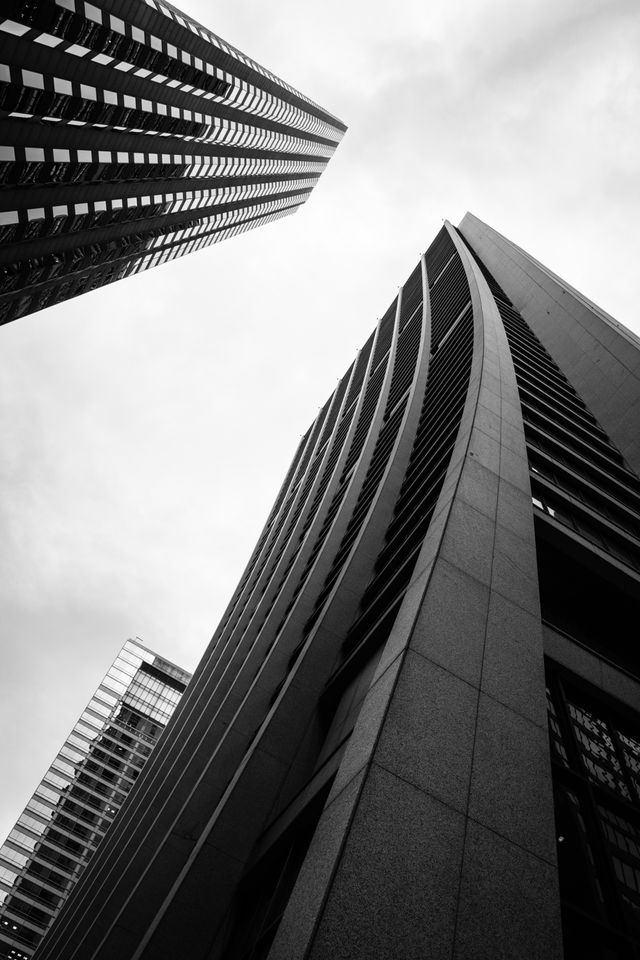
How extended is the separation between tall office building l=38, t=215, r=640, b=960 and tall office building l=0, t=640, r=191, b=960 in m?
80.3

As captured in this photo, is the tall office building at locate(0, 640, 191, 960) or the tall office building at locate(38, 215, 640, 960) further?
the tall office building at locate(0, 640, 191, 960)

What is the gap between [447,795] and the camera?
26.2ft

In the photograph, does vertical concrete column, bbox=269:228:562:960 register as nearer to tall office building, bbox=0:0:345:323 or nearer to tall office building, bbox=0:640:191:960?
tall office building, bbox=0:0:345:323

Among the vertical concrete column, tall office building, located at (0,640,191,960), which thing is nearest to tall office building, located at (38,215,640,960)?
the vertical concrete column

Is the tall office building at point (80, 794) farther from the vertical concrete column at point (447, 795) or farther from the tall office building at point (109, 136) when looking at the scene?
the vertical concrete column at point (447, 795)

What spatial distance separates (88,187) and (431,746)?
45739mm

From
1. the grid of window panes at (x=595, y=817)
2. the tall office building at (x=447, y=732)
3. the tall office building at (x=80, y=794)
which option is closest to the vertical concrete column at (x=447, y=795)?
the tall office building at (x=447, y=732)

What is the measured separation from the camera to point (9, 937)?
8594 centimetres

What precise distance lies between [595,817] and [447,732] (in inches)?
133

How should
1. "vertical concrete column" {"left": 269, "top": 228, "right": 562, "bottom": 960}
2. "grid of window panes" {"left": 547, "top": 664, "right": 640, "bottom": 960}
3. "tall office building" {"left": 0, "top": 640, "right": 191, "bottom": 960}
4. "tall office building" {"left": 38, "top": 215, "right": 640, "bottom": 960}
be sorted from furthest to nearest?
1. "tall office building" {"left": 0, "top": 640, "right": 191, "bottom": 960}
2. "grid of window panes" {"left": 547, "top": 664, "right": 640, "bottom": 960}
3. "tall office building" {"left": 38, "top": 215, "right": 640, "bottom": 960}
4. "vertical concrete column" {"left": 269, "top": 228, "right": 562, "bottom": 960}

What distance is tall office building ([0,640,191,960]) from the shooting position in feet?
296

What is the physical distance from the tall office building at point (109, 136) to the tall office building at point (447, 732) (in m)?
25.6

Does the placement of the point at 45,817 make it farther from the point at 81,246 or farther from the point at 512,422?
the point at 512,422

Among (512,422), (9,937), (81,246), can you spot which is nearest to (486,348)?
(512,422)
